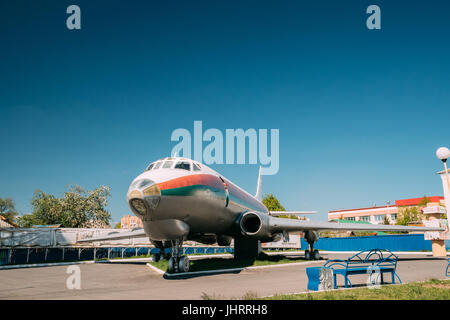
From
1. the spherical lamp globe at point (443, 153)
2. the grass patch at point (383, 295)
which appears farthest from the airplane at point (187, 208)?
Result: the spherical lamp globe at point (443, 153)

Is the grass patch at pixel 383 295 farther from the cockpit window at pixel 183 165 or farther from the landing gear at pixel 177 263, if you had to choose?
the cockpit window at pixel 183 165

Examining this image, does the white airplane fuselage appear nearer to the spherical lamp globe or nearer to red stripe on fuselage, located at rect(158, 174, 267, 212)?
red stripe on fuselage, located at rect(158, 174, 267, 212)

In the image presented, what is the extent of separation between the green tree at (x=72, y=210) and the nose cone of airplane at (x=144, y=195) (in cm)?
4567

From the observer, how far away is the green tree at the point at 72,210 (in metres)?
52.1

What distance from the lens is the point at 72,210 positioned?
52.6m

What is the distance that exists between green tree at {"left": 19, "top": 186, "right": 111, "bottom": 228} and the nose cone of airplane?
45.7m

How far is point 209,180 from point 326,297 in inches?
294

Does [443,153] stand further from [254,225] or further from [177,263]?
[177,263]

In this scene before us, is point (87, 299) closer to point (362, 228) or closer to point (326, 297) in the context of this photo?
point (326, 297)

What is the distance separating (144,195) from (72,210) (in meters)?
48.2

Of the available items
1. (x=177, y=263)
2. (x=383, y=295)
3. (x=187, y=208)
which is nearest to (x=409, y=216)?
(x=177, y=263)

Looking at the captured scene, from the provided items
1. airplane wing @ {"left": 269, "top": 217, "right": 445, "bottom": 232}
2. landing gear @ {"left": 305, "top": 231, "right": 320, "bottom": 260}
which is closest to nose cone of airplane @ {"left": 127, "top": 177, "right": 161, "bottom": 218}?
airplane wing @ {"left": 269, "top": 217, "right": 445, "bottom": 232}
